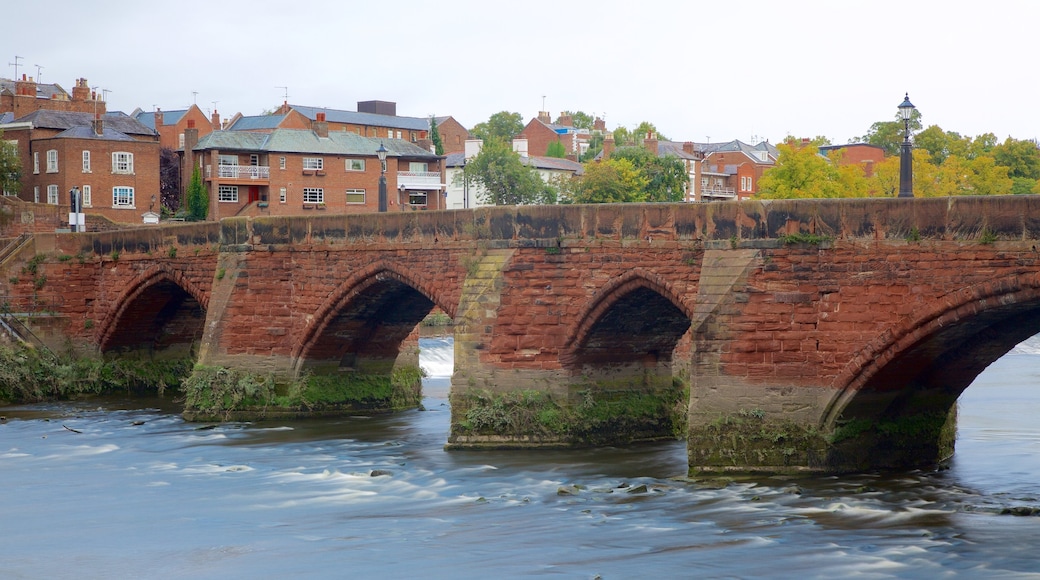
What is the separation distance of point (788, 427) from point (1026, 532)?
4226mm

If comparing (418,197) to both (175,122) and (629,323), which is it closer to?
(175,122)

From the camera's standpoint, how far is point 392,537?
19922 millimetres

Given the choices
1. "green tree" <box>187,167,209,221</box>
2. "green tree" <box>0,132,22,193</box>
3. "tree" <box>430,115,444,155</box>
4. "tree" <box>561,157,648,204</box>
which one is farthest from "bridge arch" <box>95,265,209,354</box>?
"tree" <box>430,115,444,155</box>

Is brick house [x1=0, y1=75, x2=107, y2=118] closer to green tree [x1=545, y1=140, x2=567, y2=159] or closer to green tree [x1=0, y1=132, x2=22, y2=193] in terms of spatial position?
green tree [x1=0, y1=132, x2=22, y2=193]

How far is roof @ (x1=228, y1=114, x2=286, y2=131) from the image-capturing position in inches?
2967

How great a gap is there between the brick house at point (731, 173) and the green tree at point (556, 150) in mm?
10013

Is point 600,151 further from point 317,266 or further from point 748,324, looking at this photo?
point 748,324

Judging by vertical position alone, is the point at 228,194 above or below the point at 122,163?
below

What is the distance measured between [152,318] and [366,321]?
1003 centimetres

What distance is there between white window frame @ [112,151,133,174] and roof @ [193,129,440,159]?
5.00 m

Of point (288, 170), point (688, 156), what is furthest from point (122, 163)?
point (688, 156)

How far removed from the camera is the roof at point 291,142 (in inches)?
2726

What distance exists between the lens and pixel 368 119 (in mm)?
89562

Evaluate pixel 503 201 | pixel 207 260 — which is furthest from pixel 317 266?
pixel 503 201
